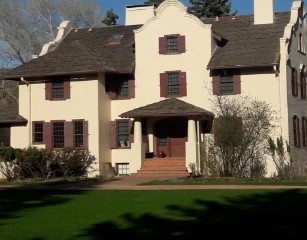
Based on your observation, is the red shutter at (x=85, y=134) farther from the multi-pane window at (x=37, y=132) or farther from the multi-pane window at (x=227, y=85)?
the multi-pane window at (x=227, y=85)

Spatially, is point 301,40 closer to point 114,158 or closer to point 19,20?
point 114,158

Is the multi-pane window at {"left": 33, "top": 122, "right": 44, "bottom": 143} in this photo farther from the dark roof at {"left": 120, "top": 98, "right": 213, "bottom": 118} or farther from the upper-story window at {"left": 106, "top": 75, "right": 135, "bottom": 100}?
the dark roof at {"left": 120, "top": 98, "right": 213, "bottom": 118}

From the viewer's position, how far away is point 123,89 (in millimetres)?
34906

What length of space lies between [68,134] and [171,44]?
741 cm

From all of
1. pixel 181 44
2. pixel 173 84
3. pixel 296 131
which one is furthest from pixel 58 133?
pixel 296 131

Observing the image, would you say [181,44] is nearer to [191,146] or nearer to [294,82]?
[191,146]

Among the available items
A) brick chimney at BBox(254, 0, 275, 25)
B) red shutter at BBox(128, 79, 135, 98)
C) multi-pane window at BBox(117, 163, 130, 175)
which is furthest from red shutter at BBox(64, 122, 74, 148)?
brick chimney at BBox(254, 0, 275, 25)

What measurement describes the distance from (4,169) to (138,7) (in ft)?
42.8

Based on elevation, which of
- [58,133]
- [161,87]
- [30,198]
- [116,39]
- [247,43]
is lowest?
[30,198]

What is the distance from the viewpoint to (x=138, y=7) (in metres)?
39.2

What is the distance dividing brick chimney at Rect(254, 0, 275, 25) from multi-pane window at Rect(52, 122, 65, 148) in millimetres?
12252

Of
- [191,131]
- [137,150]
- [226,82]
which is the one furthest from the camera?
[226,82]

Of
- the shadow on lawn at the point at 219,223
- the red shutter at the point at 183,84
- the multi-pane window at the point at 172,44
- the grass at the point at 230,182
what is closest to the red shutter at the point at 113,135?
the red shutter at the point at 183,84

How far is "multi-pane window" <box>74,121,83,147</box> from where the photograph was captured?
34.0 meters
